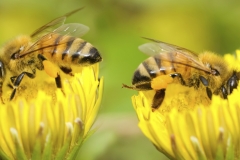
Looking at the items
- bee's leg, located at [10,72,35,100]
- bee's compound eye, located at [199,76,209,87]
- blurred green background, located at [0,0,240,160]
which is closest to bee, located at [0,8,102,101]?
bee's leg, located at [10,72,35,100]

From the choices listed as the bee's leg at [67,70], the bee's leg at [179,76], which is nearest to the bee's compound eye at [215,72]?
the bee's leg at [179,76]

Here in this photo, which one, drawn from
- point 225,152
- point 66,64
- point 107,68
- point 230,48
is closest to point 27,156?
point 66,64

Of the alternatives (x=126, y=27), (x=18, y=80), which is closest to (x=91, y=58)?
(x=18, y=80)

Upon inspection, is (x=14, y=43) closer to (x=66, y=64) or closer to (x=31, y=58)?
(x=31, y=58)

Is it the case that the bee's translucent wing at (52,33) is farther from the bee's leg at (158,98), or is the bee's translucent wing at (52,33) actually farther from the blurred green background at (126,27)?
the blurred green background at (126,27)

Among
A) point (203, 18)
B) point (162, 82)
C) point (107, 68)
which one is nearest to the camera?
point (162, 82)

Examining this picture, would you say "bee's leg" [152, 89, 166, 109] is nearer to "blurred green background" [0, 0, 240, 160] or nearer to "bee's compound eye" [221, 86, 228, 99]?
"bee's compound eye" [221, 86, 228, 99]
